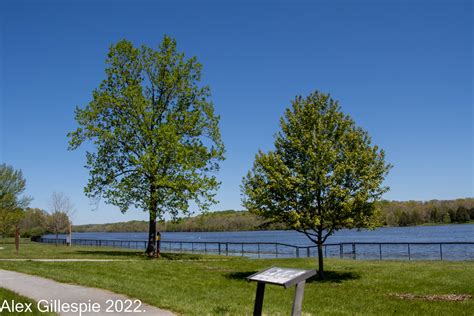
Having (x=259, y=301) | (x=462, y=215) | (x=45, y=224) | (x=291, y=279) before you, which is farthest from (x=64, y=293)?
(x=462, y=215)

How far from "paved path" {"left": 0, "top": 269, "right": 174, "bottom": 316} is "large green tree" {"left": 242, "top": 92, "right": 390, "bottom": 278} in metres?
9.42

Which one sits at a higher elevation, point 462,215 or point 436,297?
point 462,215

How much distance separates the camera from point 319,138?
20.7 metres

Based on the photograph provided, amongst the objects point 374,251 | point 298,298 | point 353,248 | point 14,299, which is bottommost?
point 374,251

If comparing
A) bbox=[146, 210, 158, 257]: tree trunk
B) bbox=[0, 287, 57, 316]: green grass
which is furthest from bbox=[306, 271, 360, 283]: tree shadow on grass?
bbox=[146, 210, 158, 257]: tree trunk

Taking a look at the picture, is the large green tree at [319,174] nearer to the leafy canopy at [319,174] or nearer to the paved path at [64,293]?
the leafy canopy at [319,174]

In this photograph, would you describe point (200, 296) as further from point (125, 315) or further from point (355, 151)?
point (355, 151)

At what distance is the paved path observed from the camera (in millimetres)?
10889

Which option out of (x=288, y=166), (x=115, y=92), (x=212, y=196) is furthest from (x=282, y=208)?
(x=115, y=92)

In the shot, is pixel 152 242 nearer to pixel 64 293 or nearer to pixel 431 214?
pixel 64 293

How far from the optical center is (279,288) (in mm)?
17297

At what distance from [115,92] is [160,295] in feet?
67.3

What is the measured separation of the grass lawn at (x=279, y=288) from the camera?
41.2 feet

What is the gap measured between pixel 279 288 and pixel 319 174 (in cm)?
533
